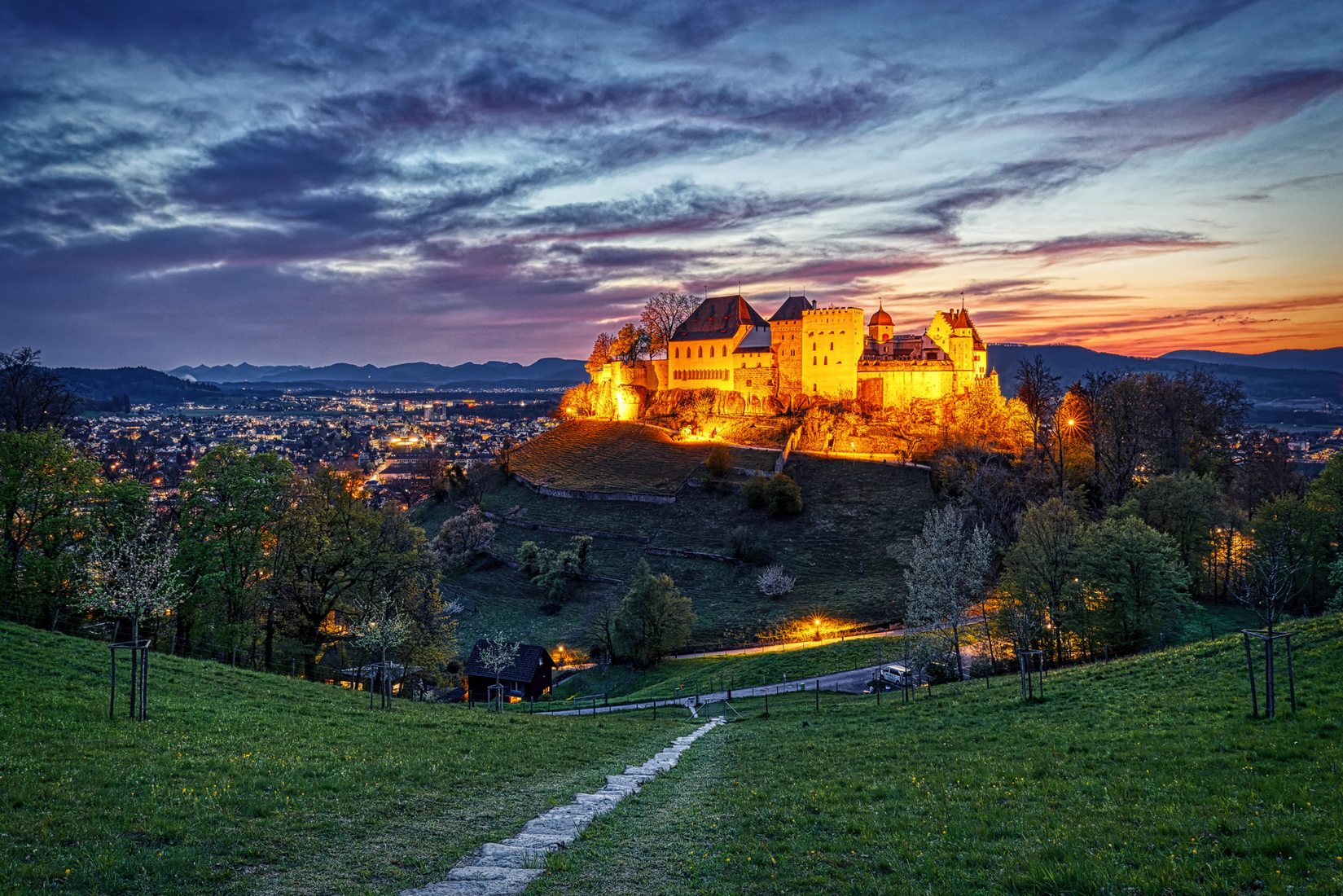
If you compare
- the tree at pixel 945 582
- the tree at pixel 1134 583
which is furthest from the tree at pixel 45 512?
the tree at pixel 1134 583

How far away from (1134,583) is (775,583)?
29.1 m

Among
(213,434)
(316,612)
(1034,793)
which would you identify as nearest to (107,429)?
(213,434)

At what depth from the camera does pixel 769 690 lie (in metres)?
36.8

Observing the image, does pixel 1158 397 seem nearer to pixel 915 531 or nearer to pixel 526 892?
pixel 915 531

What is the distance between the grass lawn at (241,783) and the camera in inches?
316

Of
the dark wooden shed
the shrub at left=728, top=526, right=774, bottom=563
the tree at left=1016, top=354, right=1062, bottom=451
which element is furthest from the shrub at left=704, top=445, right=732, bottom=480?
the dark wooden shed

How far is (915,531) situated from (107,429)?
169 meters

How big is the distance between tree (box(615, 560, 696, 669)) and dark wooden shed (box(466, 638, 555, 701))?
18.4 ft

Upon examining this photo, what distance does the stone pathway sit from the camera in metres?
7.99

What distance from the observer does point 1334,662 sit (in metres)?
16.3

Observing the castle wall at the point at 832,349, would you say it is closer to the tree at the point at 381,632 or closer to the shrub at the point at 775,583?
the shrub at the point at 775,583

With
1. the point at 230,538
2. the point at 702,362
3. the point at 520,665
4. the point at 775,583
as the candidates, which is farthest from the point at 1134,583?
the point at 702,362

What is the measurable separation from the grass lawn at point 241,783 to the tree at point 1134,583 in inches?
957

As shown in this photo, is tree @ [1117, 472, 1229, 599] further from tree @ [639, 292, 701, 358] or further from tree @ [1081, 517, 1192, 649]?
tree @ [639, 292, 701, 358]
